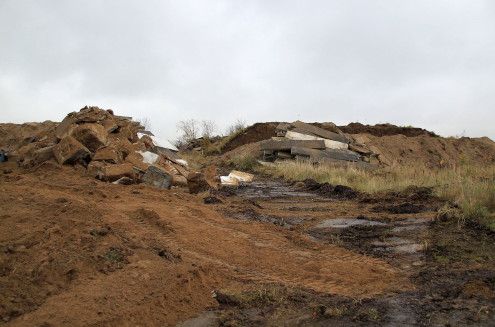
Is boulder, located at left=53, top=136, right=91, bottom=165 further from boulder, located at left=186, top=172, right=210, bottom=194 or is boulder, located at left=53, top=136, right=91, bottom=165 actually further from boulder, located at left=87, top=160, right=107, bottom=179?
boulder, located at left=186, top=172, right=210, bottom=194

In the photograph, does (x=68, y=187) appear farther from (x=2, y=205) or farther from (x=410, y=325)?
(x=410, y=325)

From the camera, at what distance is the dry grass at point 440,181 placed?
6383 millimetres

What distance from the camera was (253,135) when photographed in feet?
91.7

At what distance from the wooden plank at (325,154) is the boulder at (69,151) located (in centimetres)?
1047

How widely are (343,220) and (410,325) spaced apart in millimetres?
4189

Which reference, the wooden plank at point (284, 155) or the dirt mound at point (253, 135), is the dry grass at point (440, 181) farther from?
the dirt mound at point (253, 135)

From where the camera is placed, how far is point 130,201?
6.90 m

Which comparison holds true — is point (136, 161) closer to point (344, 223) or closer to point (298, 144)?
point (344, 223)

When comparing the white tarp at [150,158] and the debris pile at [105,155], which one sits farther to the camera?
the white tarp at [150,158]

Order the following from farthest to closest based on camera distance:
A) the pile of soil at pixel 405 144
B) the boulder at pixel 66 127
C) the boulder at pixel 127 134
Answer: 1. the pile of soil at pixel 405 144
2. the boulder at pixel 127 134
3. the boulder at pixel 66 127

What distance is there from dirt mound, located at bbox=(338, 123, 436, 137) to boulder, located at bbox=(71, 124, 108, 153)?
19401 mm

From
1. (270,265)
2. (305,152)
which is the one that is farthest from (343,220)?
(305,152)

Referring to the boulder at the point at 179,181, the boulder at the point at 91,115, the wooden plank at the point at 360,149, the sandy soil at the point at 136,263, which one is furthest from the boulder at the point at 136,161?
the wooden plank at the point at 360,149

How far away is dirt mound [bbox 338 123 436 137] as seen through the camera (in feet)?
88.5
